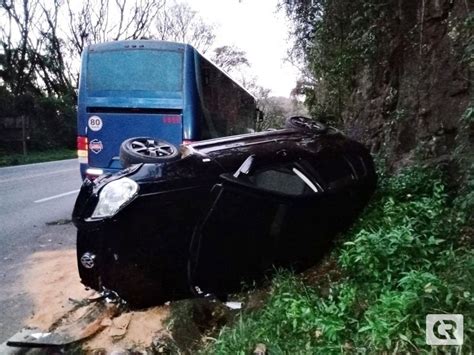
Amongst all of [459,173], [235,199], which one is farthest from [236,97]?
[235,199]

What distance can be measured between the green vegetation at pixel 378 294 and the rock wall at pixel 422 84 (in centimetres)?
88

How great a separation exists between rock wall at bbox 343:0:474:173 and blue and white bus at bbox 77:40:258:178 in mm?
2885

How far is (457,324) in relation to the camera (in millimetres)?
2203

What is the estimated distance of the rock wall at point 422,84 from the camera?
4598 millimetres

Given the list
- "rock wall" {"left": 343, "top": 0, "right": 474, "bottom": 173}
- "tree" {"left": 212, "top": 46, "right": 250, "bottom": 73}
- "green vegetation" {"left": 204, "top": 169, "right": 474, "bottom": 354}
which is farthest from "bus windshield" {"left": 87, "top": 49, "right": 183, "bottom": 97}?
"tree" {"left": 212, "top": 46, "right": 250, "bottom": 73}

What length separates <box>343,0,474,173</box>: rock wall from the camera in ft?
15.1

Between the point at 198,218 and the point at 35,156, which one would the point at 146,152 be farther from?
the point at 35,156

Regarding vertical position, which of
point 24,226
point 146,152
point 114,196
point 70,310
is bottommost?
point 24,226

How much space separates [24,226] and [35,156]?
15.2 m

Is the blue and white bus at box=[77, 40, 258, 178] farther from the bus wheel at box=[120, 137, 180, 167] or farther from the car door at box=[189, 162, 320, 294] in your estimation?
the car door at box=[189, 162, 320, 294]

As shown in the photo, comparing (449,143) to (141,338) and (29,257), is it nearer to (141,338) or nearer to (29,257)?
(141,338)

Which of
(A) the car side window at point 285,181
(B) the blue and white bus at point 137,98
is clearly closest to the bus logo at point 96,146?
(B) the blue and white bus at point 137,98

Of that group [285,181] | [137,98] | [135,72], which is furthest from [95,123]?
[285,181]

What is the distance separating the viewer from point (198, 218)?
9.38 ft
